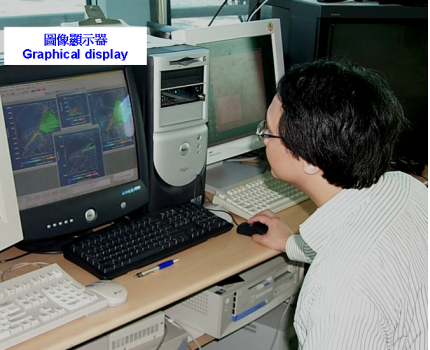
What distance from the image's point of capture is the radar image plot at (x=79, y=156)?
1.43m

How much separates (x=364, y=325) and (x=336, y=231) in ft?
0.63

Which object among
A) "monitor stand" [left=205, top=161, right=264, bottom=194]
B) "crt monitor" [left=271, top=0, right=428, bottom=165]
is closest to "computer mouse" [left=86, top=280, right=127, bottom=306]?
"monitor stand" [left=205, top=161, right=264, bottom=194]

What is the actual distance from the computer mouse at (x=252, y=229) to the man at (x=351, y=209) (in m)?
0.27

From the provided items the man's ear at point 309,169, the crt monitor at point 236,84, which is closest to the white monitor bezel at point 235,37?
the crt monitor at point 236,84

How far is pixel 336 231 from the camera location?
1162 millimetres

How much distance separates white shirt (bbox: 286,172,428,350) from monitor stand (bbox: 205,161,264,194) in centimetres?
63

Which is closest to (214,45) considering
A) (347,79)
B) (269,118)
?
(269,118)

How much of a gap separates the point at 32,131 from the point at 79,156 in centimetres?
14

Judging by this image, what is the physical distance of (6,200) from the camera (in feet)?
4.08

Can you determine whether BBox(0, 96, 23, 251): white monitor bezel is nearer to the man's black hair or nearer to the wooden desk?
the wooden desk

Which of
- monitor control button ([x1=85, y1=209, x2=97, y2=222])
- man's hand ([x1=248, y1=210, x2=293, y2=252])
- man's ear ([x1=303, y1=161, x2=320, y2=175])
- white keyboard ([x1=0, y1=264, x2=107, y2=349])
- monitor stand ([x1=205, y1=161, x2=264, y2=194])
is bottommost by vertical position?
monitor stand ([x1=205, y1=161, x2=264, y2=194])

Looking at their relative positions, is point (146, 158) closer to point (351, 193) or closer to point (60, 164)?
point (60, 164)

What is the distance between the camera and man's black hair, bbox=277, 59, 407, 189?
3.85 ft

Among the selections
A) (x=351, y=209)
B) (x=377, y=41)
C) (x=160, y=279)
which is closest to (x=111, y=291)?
(x=160, y=279)
